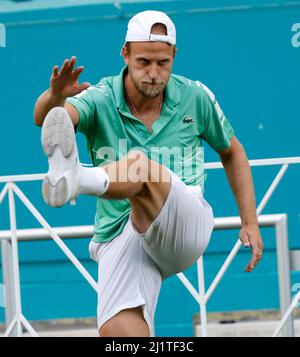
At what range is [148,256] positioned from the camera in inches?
230

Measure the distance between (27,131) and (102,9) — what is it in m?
0.89

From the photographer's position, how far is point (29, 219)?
8.48 meters

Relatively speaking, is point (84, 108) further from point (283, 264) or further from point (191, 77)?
point (191, 77)

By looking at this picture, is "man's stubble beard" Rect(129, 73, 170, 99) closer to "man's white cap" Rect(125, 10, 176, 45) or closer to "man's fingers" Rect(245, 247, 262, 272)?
"man's white cap" Rect(125, 10, 176, 45)

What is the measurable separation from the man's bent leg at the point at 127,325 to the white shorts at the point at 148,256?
0.08ft

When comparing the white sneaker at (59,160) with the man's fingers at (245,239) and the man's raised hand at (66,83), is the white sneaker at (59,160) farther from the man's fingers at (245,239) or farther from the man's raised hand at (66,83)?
the man's fingers at (245,239)

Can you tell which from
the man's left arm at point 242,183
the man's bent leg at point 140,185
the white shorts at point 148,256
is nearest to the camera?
the man's bent leg at point 140,185

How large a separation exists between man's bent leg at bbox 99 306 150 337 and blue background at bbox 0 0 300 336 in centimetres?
253

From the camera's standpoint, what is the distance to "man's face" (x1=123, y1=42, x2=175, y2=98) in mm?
5680

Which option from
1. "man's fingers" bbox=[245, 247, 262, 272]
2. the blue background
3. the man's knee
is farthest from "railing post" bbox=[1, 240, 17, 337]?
the man's knee

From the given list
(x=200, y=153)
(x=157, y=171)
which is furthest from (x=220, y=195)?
(x=157, y=171)

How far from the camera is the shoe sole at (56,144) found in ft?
16.5

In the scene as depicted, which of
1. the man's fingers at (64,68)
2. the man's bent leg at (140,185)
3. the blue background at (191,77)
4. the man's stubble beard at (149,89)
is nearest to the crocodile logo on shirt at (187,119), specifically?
the man's stubble beard at (149,89)

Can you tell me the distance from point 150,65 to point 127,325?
1.08 meters
